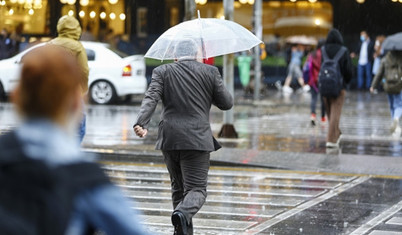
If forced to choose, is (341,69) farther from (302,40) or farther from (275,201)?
(302,40)

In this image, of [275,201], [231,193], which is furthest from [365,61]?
[275,201]

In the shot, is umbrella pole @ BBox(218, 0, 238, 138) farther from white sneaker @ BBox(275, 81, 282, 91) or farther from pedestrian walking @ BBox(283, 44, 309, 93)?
white sneaker @ BBox(275, 81, 282, 91)

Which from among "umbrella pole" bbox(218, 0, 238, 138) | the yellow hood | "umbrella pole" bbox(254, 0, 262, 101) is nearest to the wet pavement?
"umbrella pole" bbox(218, 0, 238, 138)

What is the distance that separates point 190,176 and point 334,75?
7451 millimetres

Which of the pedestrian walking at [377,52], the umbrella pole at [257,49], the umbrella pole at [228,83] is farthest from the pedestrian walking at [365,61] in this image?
the umbrella pole at [228,83]

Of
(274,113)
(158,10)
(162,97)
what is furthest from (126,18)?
(162,97)

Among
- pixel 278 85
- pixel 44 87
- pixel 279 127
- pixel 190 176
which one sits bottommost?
pixel 278 85

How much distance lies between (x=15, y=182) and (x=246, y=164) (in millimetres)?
10315

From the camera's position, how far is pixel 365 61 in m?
32.8

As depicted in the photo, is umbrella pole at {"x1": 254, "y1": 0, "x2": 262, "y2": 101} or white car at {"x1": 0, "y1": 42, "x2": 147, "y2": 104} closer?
white car at {"x1": 0, "y1": 42, "x2": 147, "y2": 104}

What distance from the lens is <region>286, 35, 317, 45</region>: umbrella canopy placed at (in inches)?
1356

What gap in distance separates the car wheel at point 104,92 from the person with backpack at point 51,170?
22583 millimetres

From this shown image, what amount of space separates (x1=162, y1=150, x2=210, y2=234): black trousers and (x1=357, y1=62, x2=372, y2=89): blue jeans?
1020 inches

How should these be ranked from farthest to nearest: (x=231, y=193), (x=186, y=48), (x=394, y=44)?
(x=394, y=44), (x=231, y=193), (x=186, y=48)
